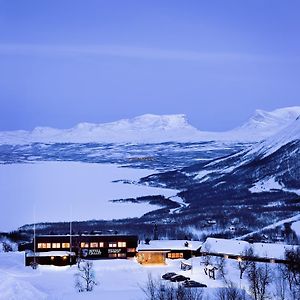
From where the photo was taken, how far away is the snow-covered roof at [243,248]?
42000 mm

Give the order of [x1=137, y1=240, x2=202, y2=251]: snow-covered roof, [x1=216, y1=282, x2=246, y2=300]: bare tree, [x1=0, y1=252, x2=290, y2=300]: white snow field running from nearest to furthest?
[x1=216, y1=282, x2=246, y2=300]: bare tree < [x1=0, y1=252, x2=290, y2=300]: white snow field < [x1=137, y1=240, x2=202, y2=251]: snow-covered roof

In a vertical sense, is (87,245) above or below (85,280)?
above

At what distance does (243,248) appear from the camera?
44.2 meters

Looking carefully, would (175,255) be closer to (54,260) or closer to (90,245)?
(90,245)

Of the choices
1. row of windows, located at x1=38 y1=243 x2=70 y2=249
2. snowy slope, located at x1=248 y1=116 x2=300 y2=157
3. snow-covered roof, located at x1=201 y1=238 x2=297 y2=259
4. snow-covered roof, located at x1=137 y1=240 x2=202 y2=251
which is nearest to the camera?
snow-covered roof, located at x1=201 y1=238 x2=297 y2=259

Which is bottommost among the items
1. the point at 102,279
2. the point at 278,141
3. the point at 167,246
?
the point at 102,279

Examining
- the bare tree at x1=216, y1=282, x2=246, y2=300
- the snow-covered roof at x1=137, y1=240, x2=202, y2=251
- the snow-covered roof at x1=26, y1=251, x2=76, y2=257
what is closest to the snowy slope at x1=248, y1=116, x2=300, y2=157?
the snow-covered roof at x1=137, y1=240, x2=202, y2=251

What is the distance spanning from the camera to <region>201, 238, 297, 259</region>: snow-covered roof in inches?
1654

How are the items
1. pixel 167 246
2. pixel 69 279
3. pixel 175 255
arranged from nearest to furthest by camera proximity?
pixel 69 279
pixel 175 255
pixel 167 246

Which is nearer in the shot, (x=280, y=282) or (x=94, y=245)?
(x=280, y=282)

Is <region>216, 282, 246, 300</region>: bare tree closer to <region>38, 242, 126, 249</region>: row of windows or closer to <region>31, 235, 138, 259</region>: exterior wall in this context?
<region>31, 235, 138, 259</region>: exterior wall

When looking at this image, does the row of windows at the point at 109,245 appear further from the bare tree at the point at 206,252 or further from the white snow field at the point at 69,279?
the bare tree at the point at 206,252

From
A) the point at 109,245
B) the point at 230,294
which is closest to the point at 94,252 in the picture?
the point at 109,245

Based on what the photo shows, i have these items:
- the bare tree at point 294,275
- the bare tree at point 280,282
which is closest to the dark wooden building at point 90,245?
the bare tree at point 280,282
